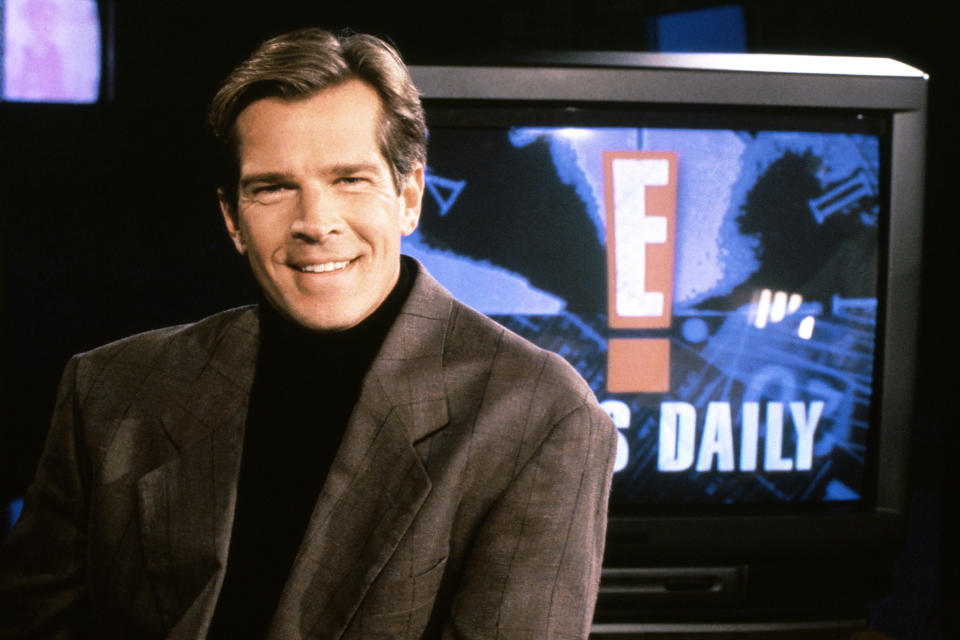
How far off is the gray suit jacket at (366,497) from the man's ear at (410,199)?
10cm

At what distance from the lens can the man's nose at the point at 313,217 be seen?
98 centimetres

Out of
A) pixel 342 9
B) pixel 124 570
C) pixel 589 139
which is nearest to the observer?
pixel 124 570

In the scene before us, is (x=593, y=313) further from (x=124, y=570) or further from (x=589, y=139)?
(x=124, y=570)

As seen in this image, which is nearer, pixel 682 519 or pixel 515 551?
pixel 515 551

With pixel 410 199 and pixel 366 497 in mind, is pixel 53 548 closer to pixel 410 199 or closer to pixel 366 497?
pixel 366 497

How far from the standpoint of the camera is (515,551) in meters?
0.91

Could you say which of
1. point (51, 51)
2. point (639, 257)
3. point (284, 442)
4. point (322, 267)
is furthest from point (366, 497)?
point (51, 51)

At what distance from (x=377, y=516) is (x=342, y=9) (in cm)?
114

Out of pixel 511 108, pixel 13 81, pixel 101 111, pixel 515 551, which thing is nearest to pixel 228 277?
pixel 101 111

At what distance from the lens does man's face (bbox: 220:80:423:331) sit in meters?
0.98

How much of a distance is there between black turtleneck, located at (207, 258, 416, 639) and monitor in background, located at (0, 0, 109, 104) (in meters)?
0.82

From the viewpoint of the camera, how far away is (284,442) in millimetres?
1043

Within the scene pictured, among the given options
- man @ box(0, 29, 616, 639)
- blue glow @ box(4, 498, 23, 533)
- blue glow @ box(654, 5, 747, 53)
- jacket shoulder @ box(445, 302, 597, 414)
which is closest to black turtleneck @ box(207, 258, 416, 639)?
man @ box(0, 29, 616, 639)

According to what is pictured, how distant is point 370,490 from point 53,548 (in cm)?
44
